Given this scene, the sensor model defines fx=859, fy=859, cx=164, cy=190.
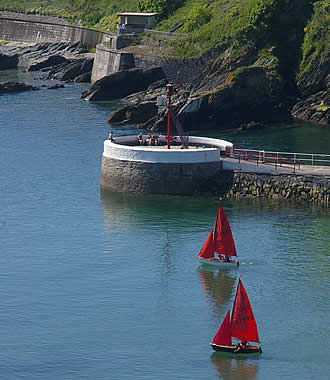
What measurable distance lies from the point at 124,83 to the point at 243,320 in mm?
74200

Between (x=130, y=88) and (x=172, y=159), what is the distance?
5059 centimetres

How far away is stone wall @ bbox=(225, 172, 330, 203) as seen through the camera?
61406 mm

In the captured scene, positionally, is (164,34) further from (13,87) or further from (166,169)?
(166,169)

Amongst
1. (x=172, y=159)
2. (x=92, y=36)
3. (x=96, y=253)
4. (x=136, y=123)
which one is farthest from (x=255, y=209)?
(x=92, y=36)

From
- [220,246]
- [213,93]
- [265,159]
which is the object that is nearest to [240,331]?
[220,246]

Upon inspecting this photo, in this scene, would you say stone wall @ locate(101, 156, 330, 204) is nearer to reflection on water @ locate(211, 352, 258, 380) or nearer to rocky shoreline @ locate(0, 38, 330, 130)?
reflection on water @ locate(211, 352, 258, 380)

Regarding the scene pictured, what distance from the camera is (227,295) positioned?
157 ft

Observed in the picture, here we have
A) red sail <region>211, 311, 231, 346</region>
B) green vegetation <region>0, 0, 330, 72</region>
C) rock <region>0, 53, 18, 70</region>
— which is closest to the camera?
red sail <region>211, 311, 231, 346</region>

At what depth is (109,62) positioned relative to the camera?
11838 cm

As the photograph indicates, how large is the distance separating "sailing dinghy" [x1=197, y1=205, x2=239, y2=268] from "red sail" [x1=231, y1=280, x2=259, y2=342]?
1031cm

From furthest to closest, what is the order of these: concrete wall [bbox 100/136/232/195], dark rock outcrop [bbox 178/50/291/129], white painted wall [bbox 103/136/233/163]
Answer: dark rock outcrop [bbox 178/50/291/129]
concrete wall [bbox 100/136/232/195]
white painted wall [bbox 103/136/233/163]

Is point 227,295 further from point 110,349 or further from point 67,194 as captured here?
point 67,194

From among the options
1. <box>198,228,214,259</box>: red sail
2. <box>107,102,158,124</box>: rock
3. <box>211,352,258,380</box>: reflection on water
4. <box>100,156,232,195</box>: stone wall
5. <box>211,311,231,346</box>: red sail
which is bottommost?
<box>211,352,258,380</box>: reflection on water

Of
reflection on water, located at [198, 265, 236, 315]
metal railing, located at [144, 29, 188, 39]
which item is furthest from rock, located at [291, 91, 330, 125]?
reflection on water, located at [198, 265, 236, 315]
